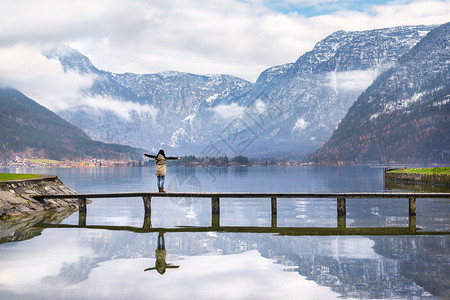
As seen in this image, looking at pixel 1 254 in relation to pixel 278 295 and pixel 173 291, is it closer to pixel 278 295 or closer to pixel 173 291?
pixel 173 291

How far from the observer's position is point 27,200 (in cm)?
3928

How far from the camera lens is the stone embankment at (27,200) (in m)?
37.0

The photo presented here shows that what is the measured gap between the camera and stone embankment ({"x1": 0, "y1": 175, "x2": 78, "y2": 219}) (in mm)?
37000

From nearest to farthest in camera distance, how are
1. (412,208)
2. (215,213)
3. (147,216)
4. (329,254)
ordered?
(329,254), (412,208), (215,213), (147,216)

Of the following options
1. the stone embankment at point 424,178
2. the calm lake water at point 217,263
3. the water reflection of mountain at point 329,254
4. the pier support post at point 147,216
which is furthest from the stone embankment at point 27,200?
the stone embankment at point 424,178

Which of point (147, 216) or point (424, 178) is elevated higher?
point (424, 178)

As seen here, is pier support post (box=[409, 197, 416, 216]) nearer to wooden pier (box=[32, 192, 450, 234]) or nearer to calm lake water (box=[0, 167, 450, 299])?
wooden pier (box=[32, 192, 450, 234])

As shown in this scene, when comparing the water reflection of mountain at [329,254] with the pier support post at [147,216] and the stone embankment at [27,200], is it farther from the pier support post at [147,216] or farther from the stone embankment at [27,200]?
the stone embankment at [27,200]

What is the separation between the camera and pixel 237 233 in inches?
1224

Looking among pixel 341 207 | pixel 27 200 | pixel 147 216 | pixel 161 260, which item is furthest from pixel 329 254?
pixel 27 200

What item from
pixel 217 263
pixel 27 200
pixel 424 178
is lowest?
pixel 217 263

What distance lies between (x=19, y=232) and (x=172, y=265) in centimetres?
1372

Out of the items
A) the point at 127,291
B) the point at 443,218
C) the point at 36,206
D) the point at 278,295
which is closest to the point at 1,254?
the point at 127,291

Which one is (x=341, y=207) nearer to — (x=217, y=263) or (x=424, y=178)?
(x=217, y=263)
